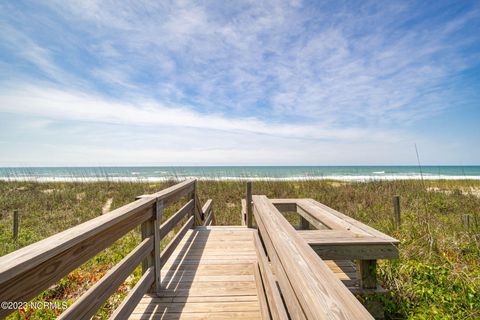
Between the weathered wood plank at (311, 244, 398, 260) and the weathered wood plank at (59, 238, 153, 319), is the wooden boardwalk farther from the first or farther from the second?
the weathered wood plank at (311, 244, 398, 260)

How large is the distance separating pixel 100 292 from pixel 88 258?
0.32 meters

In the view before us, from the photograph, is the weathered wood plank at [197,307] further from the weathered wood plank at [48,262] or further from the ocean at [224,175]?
the ocean at [224,175]

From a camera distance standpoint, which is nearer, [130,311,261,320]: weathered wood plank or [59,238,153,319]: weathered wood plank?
[59,238,153,319]: weathered wood plank

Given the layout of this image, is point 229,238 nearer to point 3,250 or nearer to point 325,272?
point 325,272

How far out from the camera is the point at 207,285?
2875 millimetres

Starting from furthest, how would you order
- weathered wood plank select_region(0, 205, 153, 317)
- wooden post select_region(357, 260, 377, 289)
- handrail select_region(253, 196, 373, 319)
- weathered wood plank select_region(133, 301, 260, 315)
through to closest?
wooden post select_region(357, 260, 377, 289)
weathered wood plank select_region(133, 301, 260, 315)
weathered wood plank select_region(0, 205, 153, 317)
handrail select_region(253, 196, 373, 319)

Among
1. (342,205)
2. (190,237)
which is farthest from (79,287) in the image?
(342,205)

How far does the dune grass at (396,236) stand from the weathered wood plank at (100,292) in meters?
1.36

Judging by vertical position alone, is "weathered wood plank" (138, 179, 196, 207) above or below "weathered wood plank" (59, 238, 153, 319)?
above

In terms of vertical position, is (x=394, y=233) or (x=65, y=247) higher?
(x=65, y=247)

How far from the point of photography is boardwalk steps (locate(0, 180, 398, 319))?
92cm

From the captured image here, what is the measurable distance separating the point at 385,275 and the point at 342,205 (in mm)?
5765

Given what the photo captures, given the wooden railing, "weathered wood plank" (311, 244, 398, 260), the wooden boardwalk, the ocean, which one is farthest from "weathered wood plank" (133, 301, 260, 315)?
the ocean

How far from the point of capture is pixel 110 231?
169 centimetres
